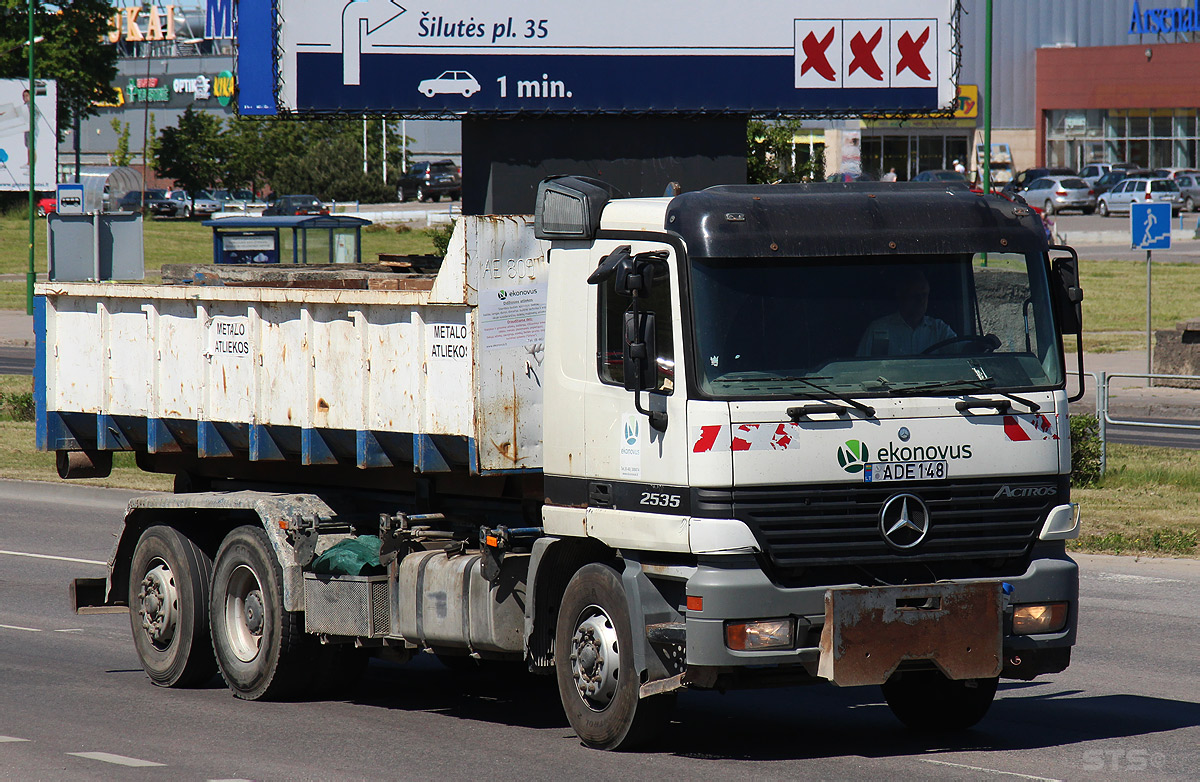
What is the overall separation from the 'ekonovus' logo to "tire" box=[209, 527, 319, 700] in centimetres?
369

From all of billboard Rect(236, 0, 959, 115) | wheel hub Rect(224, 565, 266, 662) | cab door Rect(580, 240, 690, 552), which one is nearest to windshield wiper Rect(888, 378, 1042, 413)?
cab door Rect(580, 240, 690, 552)

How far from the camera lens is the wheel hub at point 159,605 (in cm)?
1043

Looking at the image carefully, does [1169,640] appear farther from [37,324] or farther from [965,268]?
[37,324]

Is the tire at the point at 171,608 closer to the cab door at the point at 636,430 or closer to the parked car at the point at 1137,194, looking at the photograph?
the cab door at the point at 636,430

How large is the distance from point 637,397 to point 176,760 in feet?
9.47

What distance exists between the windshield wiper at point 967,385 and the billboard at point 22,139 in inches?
1663

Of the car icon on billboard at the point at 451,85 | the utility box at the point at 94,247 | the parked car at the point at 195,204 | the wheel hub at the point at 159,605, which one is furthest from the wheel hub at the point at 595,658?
the parked car at the point at 195,204

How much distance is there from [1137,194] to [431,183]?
3617 cm

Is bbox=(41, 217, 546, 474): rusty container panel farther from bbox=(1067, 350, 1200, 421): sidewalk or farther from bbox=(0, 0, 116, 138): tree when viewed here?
bbox=(0, 0, 116, 138): tree

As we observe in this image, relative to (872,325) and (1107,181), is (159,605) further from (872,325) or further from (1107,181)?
(1107,181)

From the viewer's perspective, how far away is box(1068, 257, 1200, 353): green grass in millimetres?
36219

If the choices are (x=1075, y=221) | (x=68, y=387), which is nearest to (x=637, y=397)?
(x=68, y=387)

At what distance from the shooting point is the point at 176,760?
8.09 meters

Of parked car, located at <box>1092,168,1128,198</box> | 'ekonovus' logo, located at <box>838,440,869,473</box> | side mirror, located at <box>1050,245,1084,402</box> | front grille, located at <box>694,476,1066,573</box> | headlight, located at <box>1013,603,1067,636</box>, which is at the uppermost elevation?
parked car, located at <box>1092,168,1128,198</box>
